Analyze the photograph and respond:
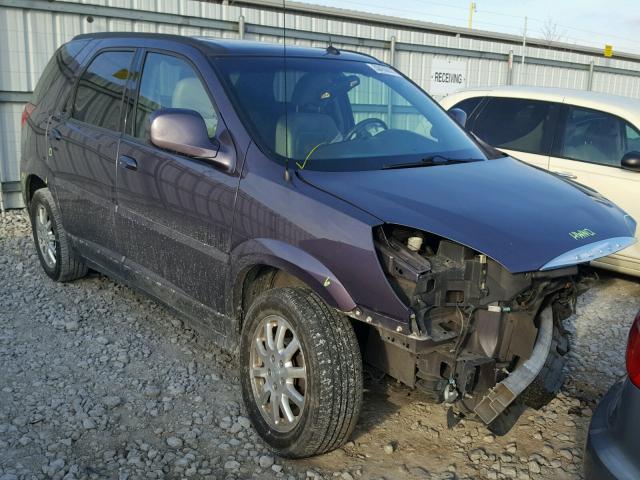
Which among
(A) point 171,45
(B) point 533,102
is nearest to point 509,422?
(A) point 171,45

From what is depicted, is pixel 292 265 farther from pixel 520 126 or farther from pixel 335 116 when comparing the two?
pixel 520 126

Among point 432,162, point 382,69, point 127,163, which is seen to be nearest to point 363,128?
point 432,162

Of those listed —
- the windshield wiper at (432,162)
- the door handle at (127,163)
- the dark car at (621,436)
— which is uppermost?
the windshield wiper at (432,162)

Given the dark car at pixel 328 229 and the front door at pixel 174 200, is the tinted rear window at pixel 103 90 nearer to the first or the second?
the dark car at pixel 328 229

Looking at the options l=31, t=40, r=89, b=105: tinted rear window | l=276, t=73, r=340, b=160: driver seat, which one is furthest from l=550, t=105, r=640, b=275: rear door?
l=31, t=40, r=89, b=105: tinted rear window

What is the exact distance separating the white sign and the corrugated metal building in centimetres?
6

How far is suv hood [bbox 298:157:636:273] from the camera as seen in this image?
2604 mm

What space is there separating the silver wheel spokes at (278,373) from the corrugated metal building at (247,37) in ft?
8.18

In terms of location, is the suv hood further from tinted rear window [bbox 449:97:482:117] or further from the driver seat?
tinted rear window [bbox 449:97:482:117]

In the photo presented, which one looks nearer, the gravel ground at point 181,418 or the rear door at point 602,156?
the gravel ground at point 181,418

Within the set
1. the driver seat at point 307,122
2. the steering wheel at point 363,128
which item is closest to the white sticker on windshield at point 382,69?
the driver seat at point 307,122

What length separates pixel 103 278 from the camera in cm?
566

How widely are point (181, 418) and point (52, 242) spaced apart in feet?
8.70

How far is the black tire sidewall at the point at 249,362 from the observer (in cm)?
286
